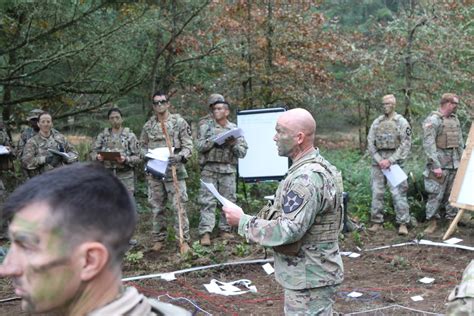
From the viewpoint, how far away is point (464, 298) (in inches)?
70.7

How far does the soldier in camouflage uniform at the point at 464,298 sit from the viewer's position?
5.83 ft

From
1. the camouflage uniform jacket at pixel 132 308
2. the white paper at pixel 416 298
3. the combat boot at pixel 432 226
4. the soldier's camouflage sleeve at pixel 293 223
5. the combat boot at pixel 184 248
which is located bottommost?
the white paper at pixel 416 298

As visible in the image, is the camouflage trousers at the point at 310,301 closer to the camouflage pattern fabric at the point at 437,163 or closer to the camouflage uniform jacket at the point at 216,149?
the camouflage uniform jacket at the point at 216,149

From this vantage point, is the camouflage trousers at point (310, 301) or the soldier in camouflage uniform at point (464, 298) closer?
the soldier in camouflage uniform at point (464, 298)

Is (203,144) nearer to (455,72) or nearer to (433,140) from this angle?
(433,140)

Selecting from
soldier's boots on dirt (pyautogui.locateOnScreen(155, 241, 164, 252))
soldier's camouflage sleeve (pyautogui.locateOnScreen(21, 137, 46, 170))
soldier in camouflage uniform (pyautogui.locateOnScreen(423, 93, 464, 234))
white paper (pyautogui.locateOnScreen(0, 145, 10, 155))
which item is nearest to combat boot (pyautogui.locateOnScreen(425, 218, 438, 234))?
soldier in camouflage uniform (pyautogui.locateOnScreen(423, 93, 464, 234))

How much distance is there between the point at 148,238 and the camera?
324 inches

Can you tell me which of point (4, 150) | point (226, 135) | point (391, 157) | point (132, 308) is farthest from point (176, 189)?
point (132, 308)

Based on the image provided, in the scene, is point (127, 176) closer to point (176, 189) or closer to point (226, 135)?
point (176, 189)

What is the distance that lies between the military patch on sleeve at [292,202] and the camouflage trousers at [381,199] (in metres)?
5.65

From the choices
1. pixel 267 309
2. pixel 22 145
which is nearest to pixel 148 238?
pixel 22 145

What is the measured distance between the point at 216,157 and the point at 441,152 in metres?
3.39

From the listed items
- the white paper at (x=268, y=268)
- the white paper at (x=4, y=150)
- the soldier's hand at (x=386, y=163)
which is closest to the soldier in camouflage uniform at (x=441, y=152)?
the soldier's hand at (x=386, y=163)

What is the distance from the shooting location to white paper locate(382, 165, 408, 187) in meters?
8.30
